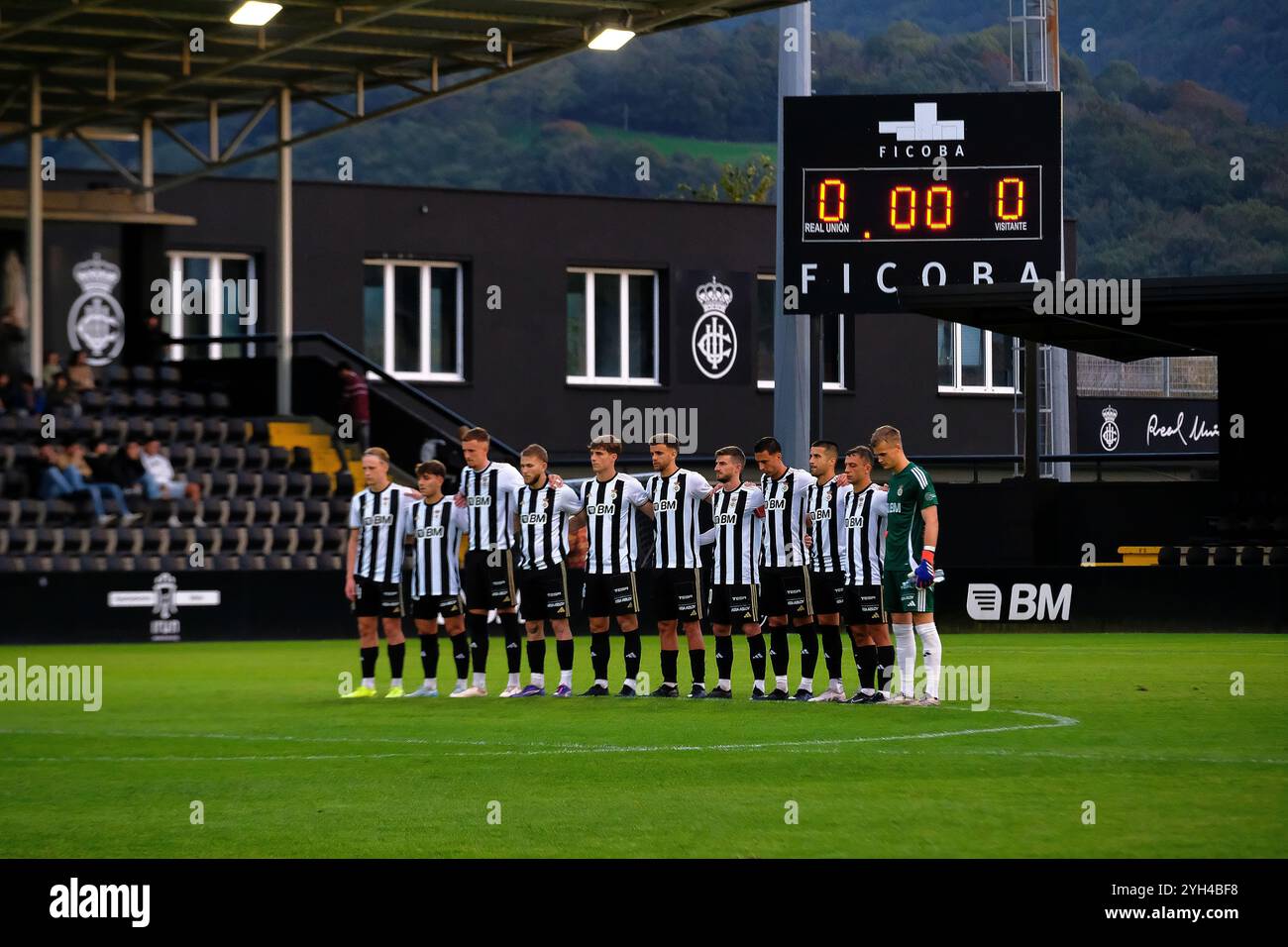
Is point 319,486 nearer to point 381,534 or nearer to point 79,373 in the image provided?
point 79,373

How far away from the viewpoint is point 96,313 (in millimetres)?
37688

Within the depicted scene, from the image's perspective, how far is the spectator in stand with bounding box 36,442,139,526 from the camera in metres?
27.6

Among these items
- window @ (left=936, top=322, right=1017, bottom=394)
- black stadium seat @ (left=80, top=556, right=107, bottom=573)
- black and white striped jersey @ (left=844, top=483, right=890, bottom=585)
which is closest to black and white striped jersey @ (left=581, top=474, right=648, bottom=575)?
black and white striped jersey @ (left=844, top=483, right=890, bottom=585)

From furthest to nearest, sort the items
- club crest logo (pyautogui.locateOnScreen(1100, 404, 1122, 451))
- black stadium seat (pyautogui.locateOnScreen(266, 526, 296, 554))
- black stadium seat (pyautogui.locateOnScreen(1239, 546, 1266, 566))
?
club crest logo (pyautogui.locateOnScreen(1100, 404, 1122, 451)), black stadium seat (pyautogui.locateOnScreen(266, 526, 296, 554)), black stadium seat (pyautogui.locateOnScreen(1239, 546, 1266, 566))

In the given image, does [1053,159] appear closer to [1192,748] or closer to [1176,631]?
[1176,631]

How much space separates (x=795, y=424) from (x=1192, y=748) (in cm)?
1650

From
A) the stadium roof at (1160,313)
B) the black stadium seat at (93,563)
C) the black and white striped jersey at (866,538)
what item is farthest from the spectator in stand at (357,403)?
the black and white striped jersey at (866,538)

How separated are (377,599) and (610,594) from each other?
2017mm

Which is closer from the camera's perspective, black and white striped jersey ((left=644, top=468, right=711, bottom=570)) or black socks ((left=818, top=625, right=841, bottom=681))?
black socks ((left=818, top=625, right=841, bottom=681))

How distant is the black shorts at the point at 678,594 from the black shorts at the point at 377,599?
2.24m

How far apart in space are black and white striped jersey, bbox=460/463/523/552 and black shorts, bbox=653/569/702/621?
1376mm

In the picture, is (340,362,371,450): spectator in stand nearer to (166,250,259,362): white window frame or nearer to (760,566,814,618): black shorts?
(166,250,259,362): white window frame

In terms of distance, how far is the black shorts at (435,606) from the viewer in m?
18.1

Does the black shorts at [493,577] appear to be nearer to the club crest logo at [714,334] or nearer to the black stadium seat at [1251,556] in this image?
the black stadium seat at [1251,556]
